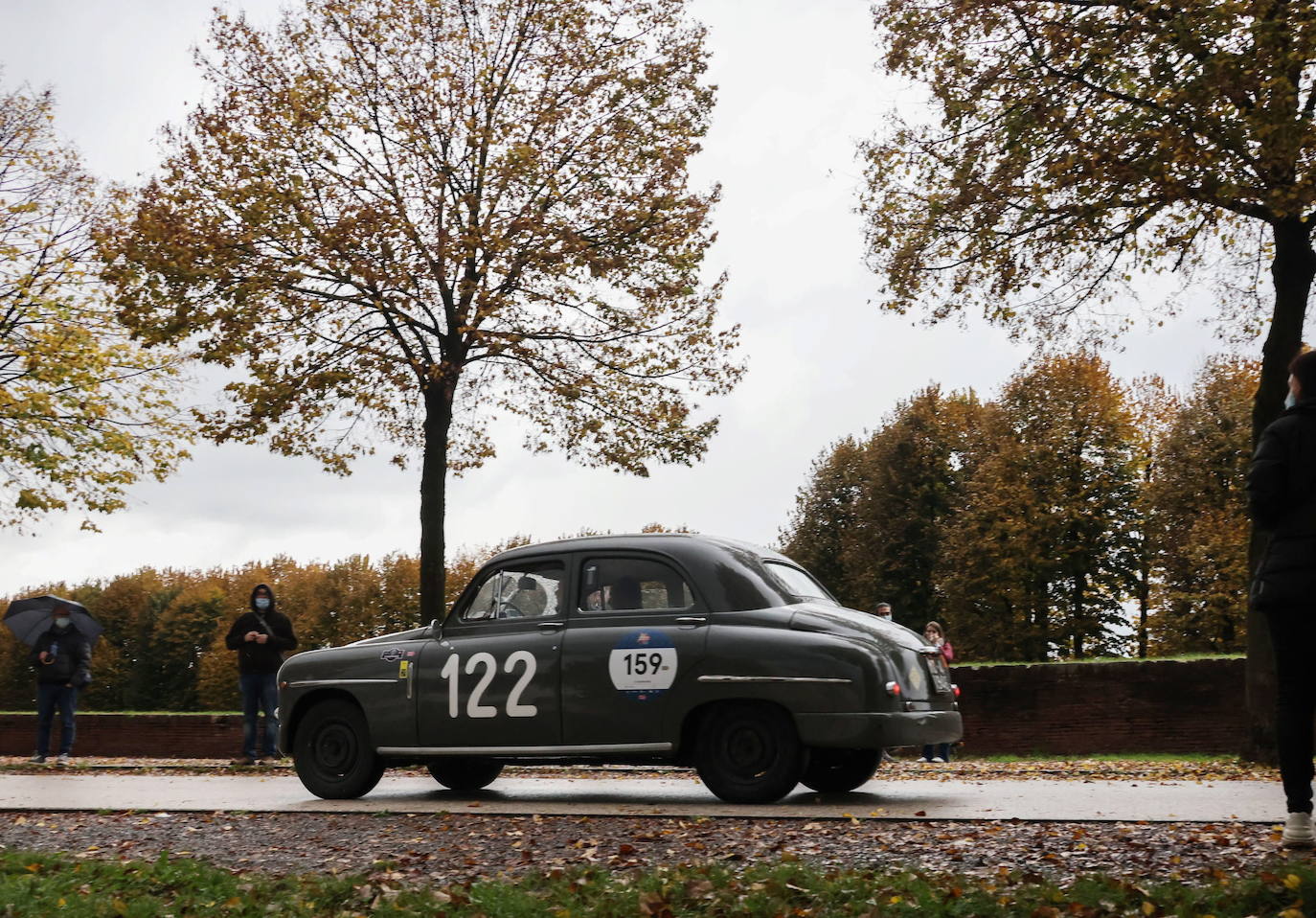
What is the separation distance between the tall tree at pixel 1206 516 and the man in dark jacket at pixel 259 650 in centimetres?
3393

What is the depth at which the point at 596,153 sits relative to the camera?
69.3 feet

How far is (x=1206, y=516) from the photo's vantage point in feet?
153

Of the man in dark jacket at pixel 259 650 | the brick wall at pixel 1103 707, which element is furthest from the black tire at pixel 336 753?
the brick wall at pixel 1103 707

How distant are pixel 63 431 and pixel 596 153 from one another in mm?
16350

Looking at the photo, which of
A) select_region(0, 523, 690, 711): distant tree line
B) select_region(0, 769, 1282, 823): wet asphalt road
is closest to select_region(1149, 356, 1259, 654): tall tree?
select_region(0, 523, 690, 711): distant tree line

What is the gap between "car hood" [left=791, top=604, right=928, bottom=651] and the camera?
31.9 feet

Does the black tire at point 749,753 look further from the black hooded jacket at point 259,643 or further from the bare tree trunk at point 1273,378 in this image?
the black hooded jacket at point 259,643

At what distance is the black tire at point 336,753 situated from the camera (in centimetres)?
1137

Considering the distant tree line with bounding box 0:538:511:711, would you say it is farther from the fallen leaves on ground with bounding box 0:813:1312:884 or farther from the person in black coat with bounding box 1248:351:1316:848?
the person in black coat with bounding box 1248:351:1316:848

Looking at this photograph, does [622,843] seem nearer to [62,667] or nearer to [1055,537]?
[62,667]

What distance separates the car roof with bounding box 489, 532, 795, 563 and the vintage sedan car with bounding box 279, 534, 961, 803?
18 mm

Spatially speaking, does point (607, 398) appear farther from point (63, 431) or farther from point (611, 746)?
point (63, 431)

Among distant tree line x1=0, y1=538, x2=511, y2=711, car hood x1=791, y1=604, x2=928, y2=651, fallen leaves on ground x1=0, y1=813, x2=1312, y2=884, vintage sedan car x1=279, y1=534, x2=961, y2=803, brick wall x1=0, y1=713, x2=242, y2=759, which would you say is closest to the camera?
fallen leaves on ground x1=0, y1=813, x2=1312, y2=884

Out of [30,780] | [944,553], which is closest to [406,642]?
[30,780]
